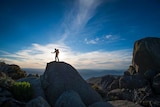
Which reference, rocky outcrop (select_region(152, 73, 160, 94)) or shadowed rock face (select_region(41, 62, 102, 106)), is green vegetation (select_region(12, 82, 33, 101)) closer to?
shadowed rock face (select_region(41, 62, 102, 106))

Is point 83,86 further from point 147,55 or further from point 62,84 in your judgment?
point 147,55

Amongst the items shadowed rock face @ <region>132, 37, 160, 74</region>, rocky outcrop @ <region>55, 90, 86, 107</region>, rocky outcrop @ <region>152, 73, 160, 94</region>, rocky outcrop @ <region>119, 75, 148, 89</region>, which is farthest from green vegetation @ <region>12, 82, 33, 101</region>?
shadowed rock face @ <region>132, 37, 160, 74</region>

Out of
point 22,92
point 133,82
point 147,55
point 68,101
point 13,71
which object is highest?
point 147,55

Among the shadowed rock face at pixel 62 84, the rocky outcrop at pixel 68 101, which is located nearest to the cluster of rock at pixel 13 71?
the shadowed rock face at pixel 62 84

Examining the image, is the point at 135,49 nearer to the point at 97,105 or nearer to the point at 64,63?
the point at 64,63

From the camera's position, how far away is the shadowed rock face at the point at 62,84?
15.7 m

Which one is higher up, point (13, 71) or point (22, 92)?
point (13, 71)

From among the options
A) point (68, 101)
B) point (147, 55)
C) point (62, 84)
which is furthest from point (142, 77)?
point (68, 101)

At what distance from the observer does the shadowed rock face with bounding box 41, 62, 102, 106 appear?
51.5ft

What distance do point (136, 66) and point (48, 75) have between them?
2490cm

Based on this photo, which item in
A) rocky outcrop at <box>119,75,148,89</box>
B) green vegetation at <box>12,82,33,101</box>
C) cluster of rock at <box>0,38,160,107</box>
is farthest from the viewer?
rocky outcrop at <box>119,75,148,89</box>

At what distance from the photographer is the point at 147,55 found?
34.2m

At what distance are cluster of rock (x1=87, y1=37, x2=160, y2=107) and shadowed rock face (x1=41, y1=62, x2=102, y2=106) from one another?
9867 millimetres

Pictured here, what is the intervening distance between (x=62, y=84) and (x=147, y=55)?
75.8ft
